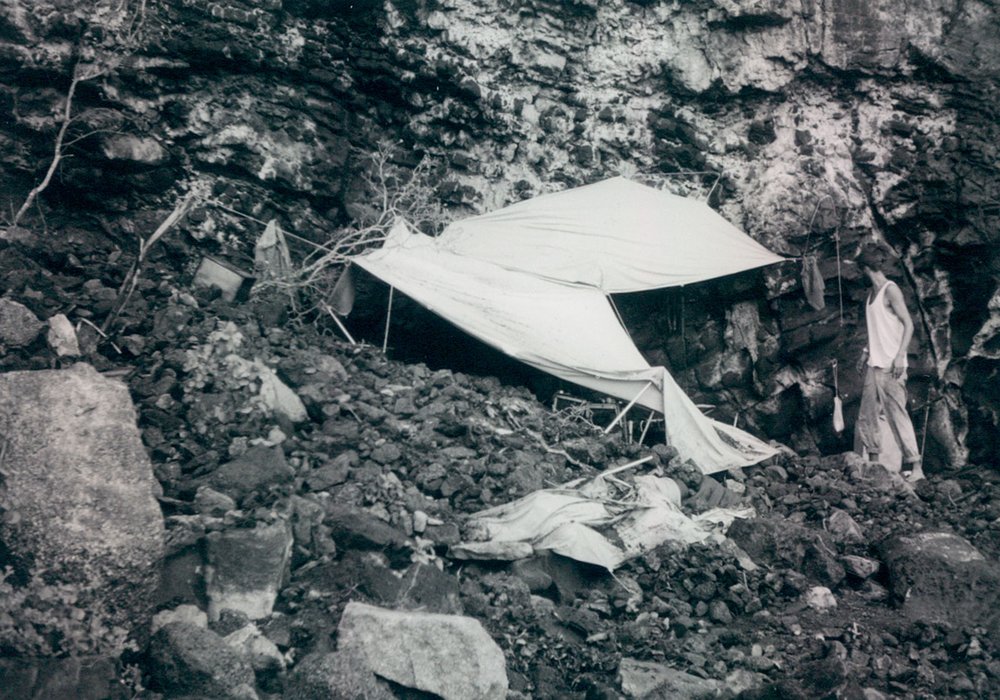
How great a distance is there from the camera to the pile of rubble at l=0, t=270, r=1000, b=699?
4.27m

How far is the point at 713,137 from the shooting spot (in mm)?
8570

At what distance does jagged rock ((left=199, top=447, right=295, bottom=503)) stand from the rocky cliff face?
121 inches

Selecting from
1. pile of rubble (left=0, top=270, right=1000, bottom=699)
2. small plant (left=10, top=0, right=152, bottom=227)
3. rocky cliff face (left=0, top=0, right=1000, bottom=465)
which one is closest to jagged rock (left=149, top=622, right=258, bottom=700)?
pile of rubble (left=0, top=270, right=1000, bottom=699)

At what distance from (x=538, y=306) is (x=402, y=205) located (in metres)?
2.01

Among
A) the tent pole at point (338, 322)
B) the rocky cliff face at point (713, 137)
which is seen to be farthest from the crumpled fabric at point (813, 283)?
the tent pole at point (338, 322)

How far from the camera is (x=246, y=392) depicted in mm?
5715

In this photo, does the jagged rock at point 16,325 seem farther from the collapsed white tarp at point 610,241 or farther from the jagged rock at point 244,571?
the collapsed white tarp at point 610,241

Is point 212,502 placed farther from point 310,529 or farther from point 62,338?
point 62,338

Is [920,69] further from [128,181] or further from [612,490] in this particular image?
[128,181]

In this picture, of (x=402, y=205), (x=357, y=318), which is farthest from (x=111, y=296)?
(x=402, y=205)

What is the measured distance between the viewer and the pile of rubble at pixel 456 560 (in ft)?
14.0

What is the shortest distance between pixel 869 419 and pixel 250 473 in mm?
5334

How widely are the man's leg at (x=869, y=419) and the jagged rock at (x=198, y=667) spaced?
571 cm

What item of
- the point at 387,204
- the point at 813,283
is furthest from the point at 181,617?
the point at 813,283
